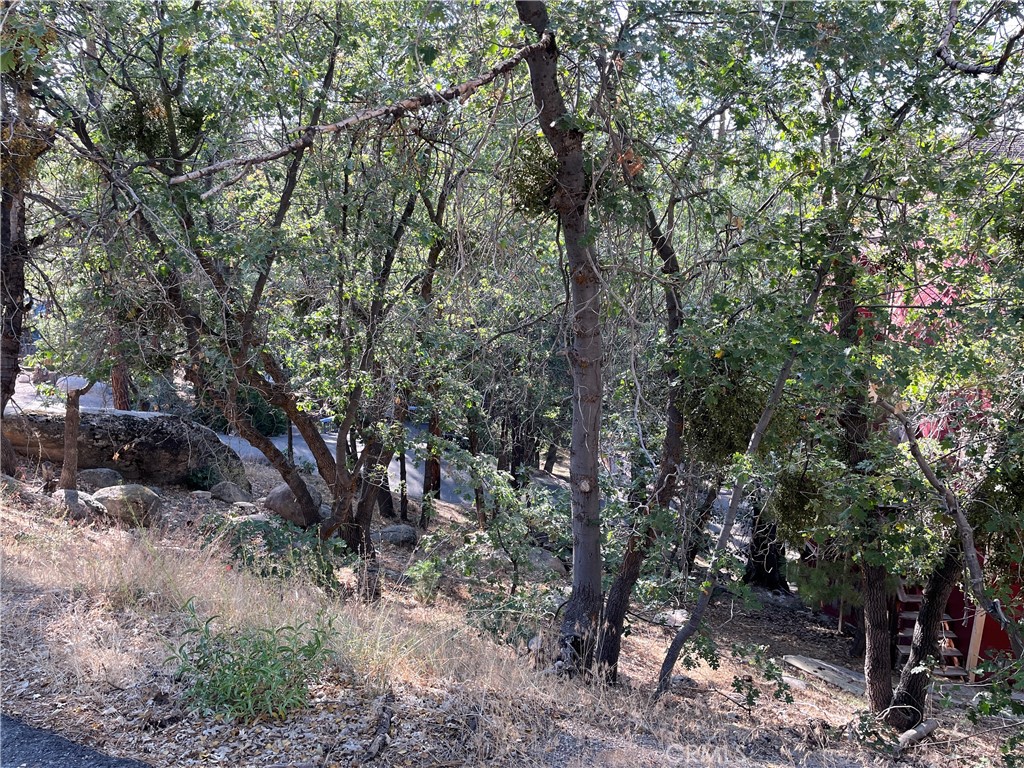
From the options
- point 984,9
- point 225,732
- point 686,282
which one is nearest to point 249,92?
point 686,282

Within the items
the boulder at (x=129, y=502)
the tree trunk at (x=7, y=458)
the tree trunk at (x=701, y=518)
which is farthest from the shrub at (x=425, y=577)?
the tree trunk at (x=7, y=458)

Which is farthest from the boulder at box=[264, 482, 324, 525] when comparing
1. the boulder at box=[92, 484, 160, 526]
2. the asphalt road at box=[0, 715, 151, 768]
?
the asphalt road at box=[0, 715, 151, 768]

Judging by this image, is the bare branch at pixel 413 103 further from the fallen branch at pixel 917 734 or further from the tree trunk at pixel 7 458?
the tree trunk at pixel 7 458

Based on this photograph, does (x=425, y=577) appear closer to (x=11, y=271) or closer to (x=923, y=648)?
(x=11, y=271)

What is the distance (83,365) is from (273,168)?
8.78 feet

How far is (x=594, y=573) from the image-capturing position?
21.8 feet

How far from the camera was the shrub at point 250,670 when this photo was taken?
3.81 m

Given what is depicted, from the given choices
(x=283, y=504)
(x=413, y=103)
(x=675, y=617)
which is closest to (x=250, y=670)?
(x=413, y=103)

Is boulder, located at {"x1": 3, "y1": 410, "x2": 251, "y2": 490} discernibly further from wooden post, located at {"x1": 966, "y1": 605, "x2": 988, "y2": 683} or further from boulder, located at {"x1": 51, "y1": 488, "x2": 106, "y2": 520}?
wooden post, located at {"x1": 966, "y1": 605, "x2": 988, "y2": 683}

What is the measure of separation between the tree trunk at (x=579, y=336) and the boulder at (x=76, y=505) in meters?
6.79

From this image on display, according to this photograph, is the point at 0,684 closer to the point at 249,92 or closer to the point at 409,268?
the point at 249,92

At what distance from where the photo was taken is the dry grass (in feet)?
12.1

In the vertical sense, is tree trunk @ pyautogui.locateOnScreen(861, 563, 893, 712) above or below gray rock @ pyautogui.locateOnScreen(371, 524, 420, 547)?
above

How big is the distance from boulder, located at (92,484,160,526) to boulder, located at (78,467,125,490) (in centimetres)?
134
